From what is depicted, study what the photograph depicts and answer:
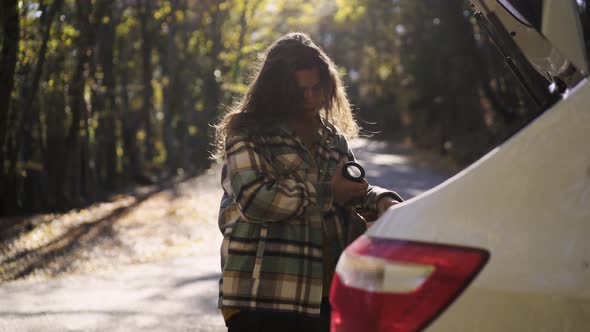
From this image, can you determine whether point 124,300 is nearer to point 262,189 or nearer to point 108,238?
point 108,238

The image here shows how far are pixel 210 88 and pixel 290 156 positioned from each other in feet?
99.7

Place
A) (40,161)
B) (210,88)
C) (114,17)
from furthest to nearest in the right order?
(210,88), (114,17), (40,161)

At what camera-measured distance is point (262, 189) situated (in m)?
2.79

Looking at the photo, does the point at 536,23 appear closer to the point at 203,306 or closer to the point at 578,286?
the point at 578,286

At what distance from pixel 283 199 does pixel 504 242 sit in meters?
1.00

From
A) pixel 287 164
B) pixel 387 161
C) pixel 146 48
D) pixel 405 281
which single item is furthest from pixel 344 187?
pixel 387 161

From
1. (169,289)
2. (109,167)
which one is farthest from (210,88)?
(169,289)

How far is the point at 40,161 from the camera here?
2269 cm

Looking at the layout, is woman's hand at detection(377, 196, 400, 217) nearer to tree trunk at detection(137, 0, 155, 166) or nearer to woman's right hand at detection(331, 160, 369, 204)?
woman's right hand at detection(331, 160, 369, 204)

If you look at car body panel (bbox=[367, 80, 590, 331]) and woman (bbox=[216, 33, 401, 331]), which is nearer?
car body panel (bbox=[367, 80, 590, 331])

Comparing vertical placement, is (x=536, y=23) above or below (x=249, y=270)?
above

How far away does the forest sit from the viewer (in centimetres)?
1756

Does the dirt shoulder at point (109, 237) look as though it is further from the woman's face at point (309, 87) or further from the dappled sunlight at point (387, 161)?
the dappled sunlight at point (387, 161)

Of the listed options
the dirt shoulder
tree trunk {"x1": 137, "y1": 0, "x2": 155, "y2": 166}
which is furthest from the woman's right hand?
tree trunk {"x1": 137, "y1": 0, "x2": 155, "y2": 166}
